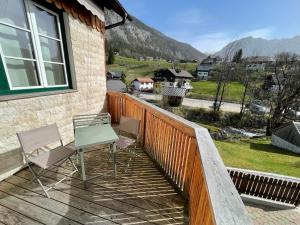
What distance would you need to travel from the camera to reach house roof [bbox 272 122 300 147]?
15.1m

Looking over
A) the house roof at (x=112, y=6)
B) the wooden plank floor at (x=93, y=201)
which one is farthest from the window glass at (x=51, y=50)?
the wooden plank floor at (x=93, y=201)

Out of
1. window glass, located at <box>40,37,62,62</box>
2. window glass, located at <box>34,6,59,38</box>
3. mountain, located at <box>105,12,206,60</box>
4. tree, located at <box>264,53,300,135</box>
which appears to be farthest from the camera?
mountain, located at <box>105,12,206,60</box>

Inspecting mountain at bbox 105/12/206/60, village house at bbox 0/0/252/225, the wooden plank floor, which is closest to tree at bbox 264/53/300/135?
village house at bbox 0/0/252/225

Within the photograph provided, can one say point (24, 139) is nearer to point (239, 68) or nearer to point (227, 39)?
point (239, 68)

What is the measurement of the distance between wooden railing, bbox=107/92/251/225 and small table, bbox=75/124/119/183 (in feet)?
2.76

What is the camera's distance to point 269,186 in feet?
20.3

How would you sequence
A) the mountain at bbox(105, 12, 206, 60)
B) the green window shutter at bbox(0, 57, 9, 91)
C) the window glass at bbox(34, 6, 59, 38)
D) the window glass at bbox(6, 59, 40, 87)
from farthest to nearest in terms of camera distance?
the mountain at bbox(105, 12, 206, 60), the window glass at bbox(34, 6, 59, 38), the window glass at bbox(6, 59, 40, 87), the green window shutter at bbox(0, 57, 9, 91)

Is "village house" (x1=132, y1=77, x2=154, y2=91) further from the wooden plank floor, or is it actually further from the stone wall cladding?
the wooden plank floor

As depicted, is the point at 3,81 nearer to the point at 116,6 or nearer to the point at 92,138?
the point at 92,138

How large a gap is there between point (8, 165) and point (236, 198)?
3011mm

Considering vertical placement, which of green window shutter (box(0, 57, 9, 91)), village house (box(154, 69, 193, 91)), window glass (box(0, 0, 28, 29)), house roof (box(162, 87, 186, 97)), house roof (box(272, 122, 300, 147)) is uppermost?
window glass (box(0, 0, 28, 29))

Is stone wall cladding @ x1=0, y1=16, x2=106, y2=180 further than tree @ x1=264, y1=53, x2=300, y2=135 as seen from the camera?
No

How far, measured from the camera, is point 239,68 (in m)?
25.9

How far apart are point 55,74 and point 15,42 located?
36.2 inches
